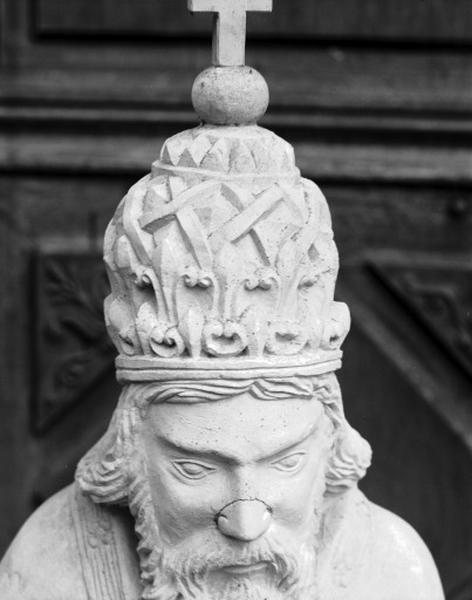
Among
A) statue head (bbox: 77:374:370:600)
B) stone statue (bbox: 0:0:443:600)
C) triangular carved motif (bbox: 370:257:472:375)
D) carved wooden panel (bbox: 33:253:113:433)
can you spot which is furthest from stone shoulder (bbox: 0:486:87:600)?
triangular carved motif (bbox: 370:257:472:375)

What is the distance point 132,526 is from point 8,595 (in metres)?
0.22

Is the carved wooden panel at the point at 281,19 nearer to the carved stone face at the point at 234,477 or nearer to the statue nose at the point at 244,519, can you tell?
the carved stone face at the point at 234,477

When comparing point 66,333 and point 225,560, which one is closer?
point 225,560

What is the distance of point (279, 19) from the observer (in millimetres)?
4023

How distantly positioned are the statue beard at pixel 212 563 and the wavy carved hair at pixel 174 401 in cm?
4

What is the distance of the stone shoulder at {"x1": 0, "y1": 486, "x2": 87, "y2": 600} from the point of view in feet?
9.21

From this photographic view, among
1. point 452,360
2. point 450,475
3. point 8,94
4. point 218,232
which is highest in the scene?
point 218,232

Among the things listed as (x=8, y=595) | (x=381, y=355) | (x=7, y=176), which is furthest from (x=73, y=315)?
(x=8, y=595)

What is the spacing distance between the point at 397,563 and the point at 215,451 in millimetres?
460

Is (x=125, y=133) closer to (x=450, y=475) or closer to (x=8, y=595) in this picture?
(x=450, y=475)

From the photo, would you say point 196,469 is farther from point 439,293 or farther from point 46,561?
point 439,293

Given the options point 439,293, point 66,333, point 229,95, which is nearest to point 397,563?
point 229,95

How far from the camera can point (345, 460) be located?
2.76 metres

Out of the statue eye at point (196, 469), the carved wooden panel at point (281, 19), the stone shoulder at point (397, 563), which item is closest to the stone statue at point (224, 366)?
the statue eye at point (196, 469)
